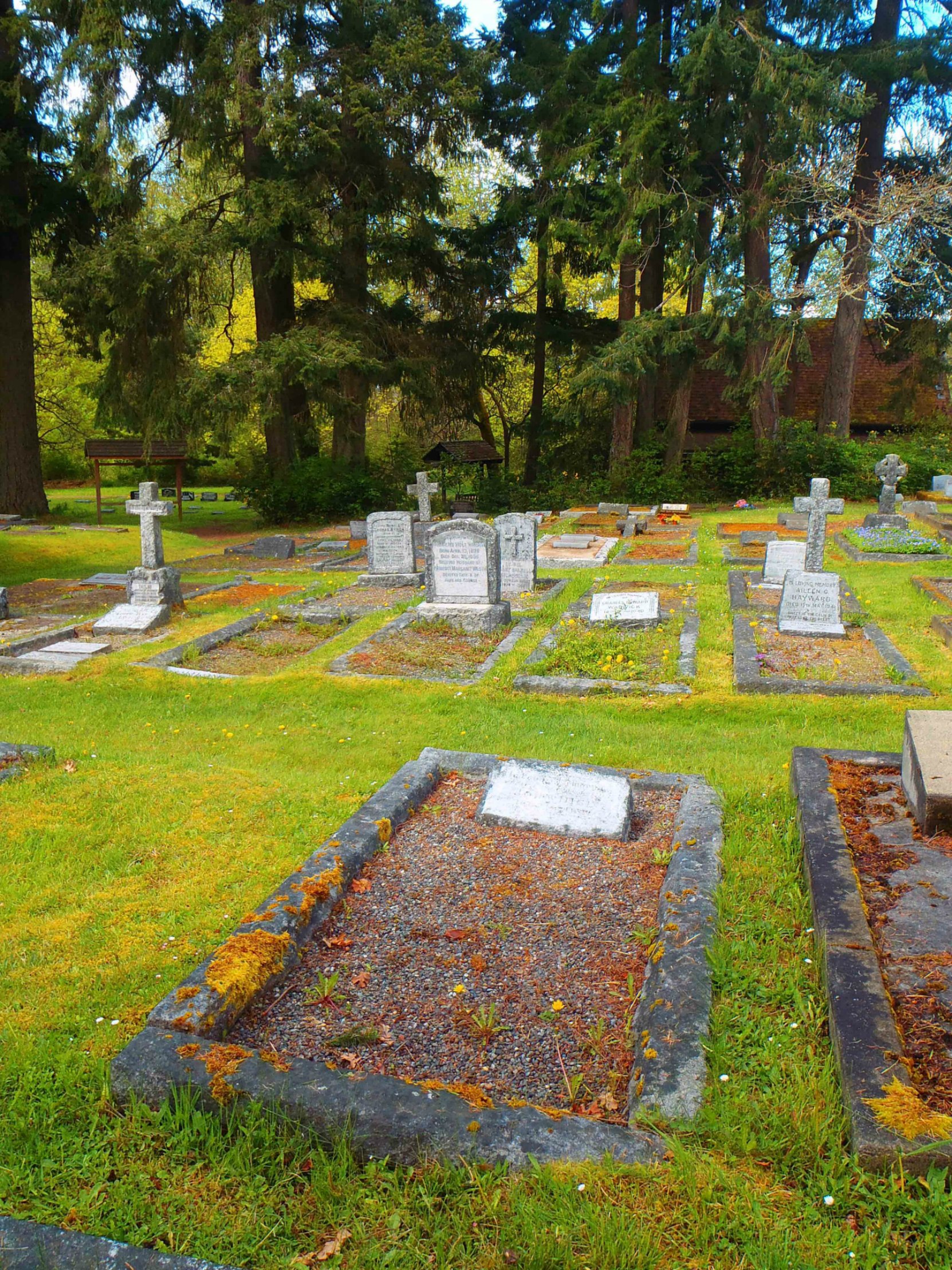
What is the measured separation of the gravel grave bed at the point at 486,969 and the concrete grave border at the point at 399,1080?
9 centimetres

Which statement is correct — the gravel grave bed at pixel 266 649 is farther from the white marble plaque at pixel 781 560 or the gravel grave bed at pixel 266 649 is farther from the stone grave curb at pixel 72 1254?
the stone grave curb at pixel 72 1254

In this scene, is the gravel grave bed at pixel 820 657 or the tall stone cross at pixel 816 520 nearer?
the gravel grave bed at pixel 820 657

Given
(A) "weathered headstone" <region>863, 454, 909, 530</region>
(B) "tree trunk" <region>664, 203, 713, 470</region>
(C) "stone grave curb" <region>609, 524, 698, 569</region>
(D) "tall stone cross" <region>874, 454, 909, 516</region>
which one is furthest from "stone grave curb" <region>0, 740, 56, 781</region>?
(B) "tree trunk" <region>664, 203, 713, 470</region>

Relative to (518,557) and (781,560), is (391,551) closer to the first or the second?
(518,557)

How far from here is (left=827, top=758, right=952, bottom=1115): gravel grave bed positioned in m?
2.82

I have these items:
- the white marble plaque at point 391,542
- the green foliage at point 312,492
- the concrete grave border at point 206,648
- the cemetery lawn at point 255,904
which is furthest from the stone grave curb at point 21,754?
the green foliage at point 312,492

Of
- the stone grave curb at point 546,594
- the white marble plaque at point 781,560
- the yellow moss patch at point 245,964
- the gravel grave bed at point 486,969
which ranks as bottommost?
the gravel grave bed at point 486,969

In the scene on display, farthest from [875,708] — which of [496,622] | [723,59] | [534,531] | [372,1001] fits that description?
[723,59]

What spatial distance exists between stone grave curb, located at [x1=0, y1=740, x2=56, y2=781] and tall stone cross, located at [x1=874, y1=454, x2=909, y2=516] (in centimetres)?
1575

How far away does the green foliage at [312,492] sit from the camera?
2303 centimetres

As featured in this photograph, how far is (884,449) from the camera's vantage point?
24.5 metres

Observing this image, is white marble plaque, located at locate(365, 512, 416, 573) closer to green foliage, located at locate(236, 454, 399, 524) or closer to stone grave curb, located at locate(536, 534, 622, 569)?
stone grave curb, located at locate(536, 534, 622, 569)

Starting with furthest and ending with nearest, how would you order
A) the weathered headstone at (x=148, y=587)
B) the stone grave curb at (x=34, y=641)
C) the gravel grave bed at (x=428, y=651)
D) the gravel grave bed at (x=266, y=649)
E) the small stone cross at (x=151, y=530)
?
the small stone cross at (x=151, y=530) < the weathered headstone at (x=148, y=587) < the stone grave curb at (x=34, y=641) < the gravel grave bed at (x=266, y=649) < the gravel grave bed at (x=428, y=651)

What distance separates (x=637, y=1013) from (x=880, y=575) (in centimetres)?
1153
